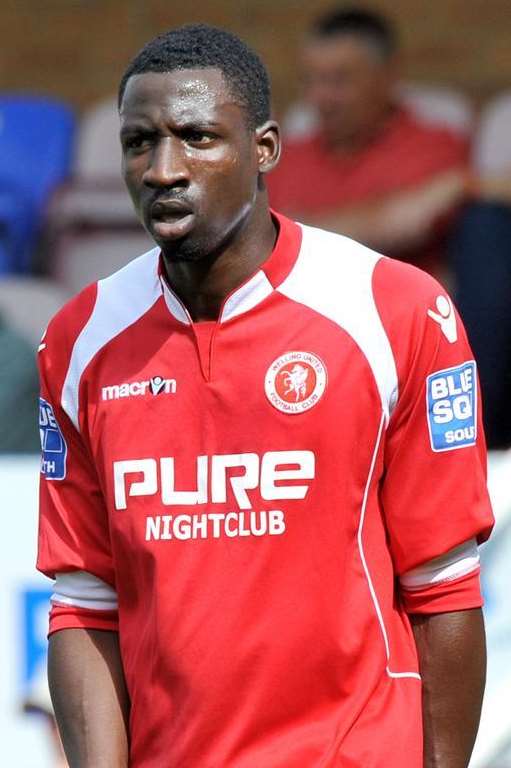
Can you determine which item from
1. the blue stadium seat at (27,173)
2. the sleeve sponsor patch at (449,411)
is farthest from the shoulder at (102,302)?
the blue stadium seat at (27,173)

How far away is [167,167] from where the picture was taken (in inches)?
99.5

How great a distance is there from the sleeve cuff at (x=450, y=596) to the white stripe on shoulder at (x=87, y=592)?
51 cm

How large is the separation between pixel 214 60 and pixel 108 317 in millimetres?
459

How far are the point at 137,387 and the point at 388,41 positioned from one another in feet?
12.1

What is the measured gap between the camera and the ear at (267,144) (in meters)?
2.65

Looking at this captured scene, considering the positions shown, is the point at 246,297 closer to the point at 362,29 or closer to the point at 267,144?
the point at 267,144

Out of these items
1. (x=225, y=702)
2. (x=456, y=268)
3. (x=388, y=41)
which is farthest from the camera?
(x=388, y=41)

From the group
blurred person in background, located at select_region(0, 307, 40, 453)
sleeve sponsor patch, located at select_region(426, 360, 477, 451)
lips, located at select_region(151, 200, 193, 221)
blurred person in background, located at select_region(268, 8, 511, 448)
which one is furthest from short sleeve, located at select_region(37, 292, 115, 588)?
blurred person in background, located at select_region(268, 8, 511, 448)

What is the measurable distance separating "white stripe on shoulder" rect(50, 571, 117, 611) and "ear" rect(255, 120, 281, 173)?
0.73m

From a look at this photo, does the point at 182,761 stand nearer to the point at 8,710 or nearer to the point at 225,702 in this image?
the point at 225,702

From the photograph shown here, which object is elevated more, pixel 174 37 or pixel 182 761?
pixel 174 37

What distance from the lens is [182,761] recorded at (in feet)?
8.46

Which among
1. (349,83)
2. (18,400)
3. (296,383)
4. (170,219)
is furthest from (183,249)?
(349,83)

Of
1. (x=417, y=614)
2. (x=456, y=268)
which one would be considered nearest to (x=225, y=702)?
(x=417, y=614)
